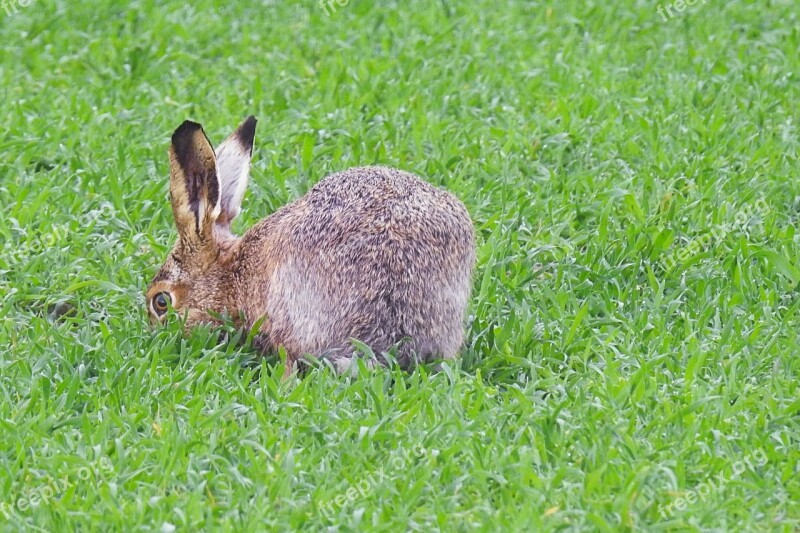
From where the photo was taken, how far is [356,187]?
578 cm

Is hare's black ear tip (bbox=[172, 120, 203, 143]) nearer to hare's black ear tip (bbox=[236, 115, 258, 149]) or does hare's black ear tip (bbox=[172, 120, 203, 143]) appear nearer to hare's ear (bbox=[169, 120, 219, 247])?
hare's ear (bbox=[169, 120, 219, 247])

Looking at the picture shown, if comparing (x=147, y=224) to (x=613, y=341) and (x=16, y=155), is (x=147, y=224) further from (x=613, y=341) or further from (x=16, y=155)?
(x=613, y=341)

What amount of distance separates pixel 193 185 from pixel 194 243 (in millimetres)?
261

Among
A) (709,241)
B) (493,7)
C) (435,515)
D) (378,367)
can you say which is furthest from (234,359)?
(493,7)

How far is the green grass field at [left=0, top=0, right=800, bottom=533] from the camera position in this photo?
4523mm

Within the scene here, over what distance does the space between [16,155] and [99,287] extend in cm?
160

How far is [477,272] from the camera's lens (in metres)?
6.37

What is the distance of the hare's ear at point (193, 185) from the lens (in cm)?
588

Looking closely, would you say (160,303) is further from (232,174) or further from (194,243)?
(232,174)
